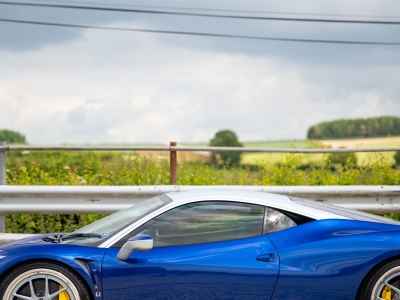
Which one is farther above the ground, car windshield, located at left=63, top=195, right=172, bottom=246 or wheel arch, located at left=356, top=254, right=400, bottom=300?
car windshield, located at left=63, top=195, right=172, bottom=246

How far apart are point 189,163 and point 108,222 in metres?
6.32

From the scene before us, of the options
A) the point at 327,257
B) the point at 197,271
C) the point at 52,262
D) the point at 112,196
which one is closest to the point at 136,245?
the point at 197,271

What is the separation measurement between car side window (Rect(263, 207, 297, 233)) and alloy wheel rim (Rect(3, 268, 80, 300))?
148 centimetres

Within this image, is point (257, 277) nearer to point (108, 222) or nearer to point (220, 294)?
point (220, 294)

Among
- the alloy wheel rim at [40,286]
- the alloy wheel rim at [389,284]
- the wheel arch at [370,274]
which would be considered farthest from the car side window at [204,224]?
the alloy wheel rim at [389,284]

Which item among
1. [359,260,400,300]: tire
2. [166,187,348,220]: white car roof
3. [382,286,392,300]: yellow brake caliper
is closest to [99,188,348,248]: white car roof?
[166,187,348,220]: white car roof

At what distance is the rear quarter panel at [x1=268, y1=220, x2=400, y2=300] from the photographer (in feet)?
15.4

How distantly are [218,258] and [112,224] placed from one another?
0.98m

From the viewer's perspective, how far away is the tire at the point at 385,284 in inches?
188

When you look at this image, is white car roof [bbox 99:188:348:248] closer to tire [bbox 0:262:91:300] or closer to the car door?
the car door

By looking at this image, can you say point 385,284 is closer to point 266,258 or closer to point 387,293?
point 387,293

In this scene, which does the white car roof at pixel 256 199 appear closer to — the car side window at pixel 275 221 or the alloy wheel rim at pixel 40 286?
the car side window at pixel 275 221

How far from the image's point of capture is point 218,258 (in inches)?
187

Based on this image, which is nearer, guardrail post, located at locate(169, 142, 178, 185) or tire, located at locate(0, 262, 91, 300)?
tire, located at locate(0, 262, 91, 300)
